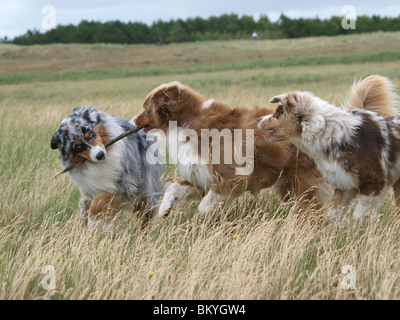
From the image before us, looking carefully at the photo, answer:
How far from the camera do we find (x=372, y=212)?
491 cm

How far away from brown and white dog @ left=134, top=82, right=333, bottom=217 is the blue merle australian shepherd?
0.42 m

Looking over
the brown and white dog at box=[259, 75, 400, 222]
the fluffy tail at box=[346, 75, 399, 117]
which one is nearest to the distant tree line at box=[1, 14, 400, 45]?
the fluffy tail at box=[346, 75, 399, 117]

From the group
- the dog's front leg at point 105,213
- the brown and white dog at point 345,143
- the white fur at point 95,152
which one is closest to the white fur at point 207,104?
the brown and white dog at point 345,143

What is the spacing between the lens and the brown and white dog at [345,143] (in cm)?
493

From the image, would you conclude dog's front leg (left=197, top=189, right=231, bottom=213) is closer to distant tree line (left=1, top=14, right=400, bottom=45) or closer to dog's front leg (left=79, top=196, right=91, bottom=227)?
dog's front leg (left=79, top=196, right=91, bottom=227)

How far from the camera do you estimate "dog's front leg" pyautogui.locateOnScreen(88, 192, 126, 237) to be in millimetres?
5281

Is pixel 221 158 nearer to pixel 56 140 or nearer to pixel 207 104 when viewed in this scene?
pixel 207 104

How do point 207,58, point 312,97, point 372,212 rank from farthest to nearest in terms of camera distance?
point 207,58
point 312,97
point 372,212

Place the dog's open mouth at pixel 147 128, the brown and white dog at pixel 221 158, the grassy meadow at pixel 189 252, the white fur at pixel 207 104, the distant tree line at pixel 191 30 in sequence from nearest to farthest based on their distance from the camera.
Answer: the grassy meadow at pixel 189 252, the brown and white dog at pixel 221 158, the white fur at pixel 207 104, the dog's open mouth at pixel 147 128, the distant tree line at pixel 191 30

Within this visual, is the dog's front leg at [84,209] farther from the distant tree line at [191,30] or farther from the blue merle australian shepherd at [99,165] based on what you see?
the distant tree line at [191,30]

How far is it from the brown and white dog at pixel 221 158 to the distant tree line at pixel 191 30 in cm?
6314

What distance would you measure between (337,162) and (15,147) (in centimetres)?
586
